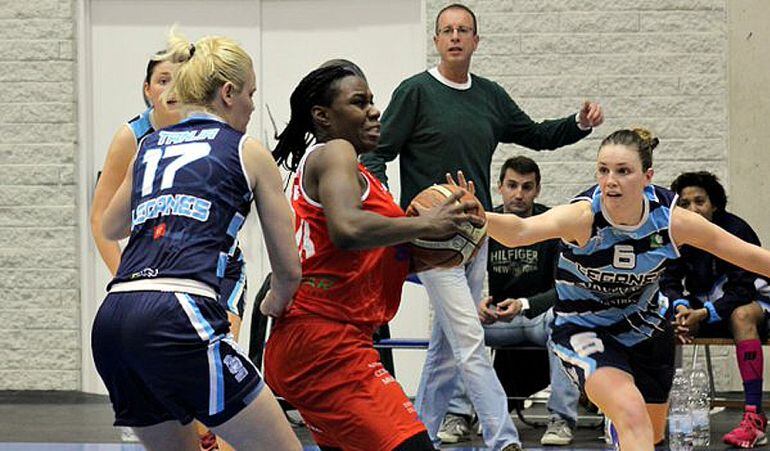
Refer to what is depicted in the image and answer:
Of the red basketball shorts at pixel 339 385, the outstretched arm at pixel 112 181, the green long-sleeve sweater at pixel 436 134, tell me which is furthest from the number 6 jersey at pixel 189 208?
the green long-sleeve sweater at pixel 436 134

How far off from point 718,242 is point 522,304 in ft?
7.47

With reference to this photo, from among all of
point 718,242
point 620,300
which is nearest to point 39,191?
point 620,300

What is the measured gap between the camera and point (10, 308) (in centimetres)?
895

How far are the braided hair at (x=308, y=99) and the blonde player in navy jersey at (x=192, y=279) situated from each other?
0.41 metres

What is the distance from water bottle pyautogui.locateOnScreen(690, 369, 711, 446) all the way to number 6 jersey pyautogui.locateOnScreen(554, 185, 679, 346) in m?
1.82

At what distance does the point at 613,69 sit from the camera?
866cm

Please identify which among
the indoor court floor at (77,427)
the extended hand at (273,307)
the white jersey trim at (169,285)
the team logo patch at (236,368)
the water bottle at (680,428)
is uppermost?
the white jersey trim at (169,285)

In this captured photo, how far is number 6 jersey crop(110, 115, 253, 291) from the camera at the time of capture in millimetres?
3455

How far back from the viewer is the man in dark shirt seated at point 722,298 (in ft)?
22.9

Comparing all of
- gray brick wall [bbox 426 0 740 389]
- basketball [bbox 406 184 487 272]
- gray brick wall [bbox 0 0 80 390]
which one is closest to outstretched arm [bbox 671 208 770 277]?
basketball [bbox 406 184 487 272]

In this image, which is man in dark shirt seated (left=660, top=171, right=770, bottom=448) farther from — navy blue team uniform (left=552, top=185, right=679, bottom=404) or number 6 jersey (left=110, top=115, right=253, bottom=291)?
number 6 jersey (left=110, top=115, right=253, bottom=291)

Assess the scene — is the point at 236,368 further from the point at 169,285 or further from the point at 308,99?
the point at 308,99

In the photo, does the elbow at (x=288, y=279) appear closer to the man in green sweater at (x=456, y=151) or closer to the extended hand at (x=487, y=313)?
the man in green sweater at (x=456, y=151)

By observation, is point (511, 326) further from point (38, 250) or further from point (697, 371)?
point (38, 250)
